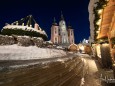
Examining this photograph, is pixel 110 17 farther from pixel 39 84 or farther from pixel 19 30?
pixel 19 30

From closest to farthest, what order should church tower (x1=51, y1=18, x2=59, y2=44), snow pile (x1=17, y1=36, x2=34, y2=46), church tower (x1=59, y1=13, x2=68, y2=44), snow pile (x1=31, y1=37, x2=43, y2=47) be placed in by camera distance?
snow pile (x1=17, y1=36, x2=34, y2=46)
snow pile (x1=31, y1=37, x2=43, y2=47)
church tower (x1=51, y1=18, x2=59, y2=44)
church tower (x1=59, y1=13, x2=68, y2=44)

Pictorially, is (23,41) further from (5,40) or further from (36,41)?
(36,41)

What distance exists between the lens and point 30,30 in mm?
11711

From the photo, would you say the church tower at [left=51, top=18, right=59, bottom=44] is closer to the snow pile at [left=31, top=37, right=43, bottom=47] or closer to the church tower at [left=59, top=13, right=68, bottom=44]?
the church tower at [left=59, top=13, right=68, bottom=44]

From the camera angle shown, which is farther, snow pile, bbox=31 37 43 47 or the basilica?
the basilica

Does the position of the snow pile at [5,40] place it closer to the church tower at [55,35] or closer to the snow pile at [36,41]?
the snow pile at [36,41]

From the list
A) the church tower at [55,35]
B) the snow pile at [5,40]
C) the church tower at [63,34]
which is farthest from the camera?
the church tower at [63,34]

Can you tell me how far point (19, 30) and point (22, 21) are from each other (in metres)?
3.51

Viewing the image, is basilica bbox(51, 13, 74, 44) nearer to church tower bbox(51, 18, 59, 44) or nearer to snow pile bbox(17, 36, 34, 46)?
church tower bbox(51, 18, 59, 44)

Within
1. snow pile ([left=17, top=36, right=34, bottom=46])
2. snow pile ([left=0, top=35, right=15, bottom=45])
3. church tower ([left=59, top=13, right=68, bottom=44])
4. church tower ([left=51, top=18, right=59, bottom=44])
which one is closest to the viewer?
snow pile ([left=0, top=35, right=15, bottom=45])

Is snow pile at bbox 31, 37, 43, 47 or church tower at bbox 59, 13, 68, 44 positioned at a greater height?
church tower at bbox 59, 13, 68, 44

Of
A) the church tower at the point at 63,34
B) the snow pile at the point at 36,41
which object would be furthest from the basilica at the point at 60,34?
the snow pile at the point at 36,41

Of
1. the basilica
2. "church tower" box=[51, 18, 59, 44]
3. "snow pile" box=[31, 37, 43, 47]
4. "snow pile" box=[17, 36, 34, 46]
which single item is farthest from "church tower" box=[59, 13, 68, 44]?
"snow pile" box=[17, 36, 34, 46]

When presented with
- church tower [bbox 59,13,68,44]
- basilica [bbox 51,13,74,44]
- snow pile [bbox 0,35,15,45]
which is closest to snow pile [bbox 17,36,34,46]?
snow pile [bbox 0,35,15,45]
